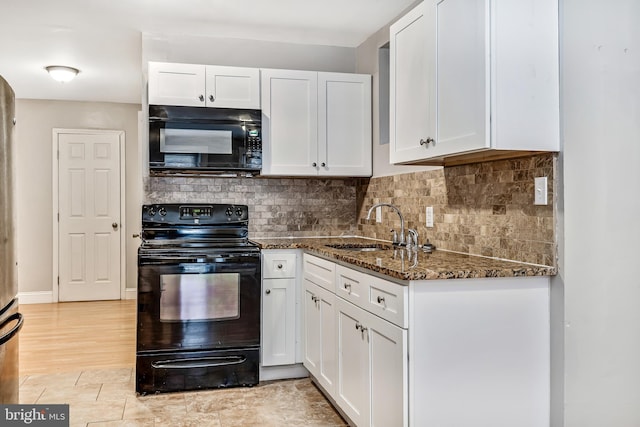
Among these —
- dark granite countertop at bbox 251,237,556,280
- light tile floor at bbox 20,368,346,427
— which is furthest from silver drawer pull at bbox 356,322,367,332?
light tile floor at bbox 20,368,346,427

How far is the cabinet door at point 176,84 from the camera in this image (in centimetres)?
346

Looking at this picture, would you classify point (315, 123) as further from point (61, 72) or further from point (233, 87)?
point (61, 72)

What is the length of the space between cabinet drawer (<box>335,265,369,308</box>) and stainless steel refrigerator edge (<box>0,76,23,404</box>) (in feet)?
4.33

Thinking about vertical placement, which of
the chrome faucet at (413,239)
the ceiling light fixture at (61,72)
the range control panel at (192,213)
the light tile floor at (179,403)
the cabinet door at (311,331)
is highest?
the ceiling light fixture at (61,72)

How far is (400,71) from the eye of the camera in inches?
102

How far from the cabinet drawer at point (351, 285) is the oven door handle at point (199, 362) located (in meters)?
0.96

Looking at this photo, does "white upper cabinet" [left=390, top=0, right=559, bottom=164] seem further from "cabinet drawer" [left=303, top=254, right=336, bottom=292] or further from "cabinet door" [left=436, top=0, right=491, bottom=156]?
"cabinet drawer" [left=303, top=254, right=336, bottom=292]

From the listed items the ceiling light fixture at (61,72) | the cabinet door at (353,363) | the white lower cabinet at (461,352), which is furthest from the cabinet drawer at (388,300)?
the ceiling light fixture at (61,72)

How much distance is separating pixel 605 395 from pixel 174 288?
225cm

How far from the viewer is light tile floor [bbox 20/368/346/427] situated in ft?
9.16

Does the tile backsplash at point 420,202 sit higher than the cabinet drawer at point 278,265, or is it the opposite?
the tile backsplash at point 420,202

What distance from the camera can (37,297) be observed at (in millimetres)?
6227

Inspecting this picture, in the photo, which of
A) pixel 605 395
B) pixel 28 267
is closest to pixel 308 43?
pixel 605 395

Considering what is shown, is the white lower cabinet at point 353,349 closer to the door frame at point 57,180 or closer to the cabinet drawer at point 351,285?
the cabinet drawer at point 351,285
